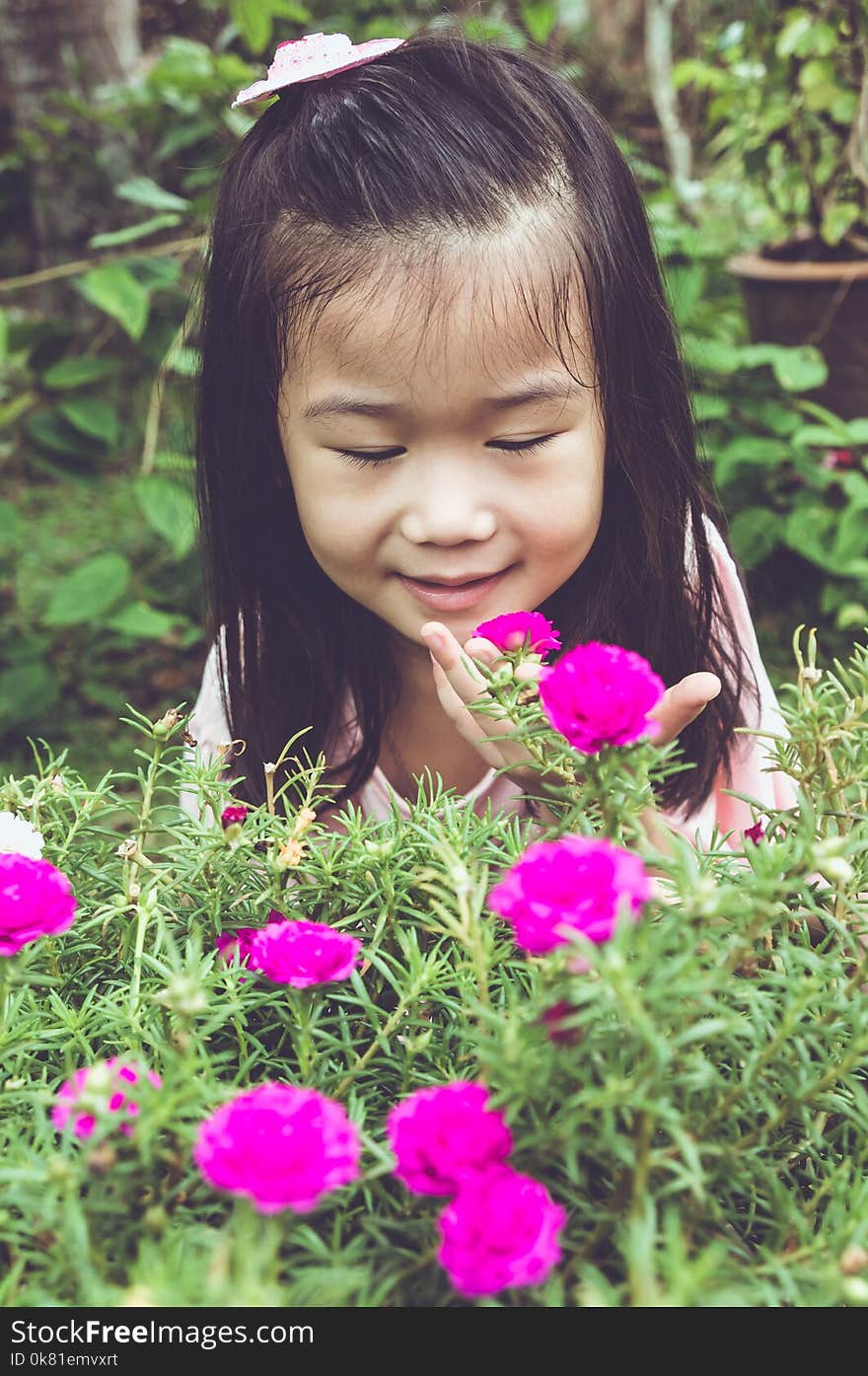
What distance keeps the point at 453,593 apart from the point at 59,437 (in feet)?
5.04

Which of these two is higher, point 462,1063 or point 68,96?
point 68,96

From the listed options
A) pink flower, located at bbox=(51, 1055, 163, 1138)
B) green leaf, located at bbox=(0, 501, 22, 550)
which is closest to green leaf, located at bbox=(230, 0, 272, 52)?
green leaf, located at bbox=(0, 501, 22, 550)

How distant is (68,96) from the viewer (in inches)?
114

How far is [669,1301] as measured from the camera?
1.50 ft

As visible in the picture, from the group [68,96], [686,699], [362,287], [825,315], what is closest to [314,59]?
[362,287]

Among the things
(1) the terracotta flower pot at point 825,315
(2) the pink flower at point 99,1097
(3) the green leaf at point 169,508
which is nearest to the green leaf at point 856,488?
(1) the terracotta flower pot at point 825,315

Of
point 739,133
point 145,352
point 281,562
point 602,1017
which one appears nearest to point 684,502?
point 281,562

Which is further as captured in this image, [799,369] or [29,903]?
[799,369]

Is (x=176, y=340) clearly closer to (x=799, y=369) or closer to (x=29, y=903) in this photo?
(x=799, y=369)

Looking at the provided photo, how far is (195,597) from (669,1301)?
2399mm

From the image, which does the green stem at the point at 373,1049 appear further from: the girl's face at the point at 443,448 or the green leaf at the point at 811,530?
the green leaf at the point at 811,530

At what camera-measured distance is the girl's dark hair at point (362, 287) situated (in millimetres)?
A: 1168

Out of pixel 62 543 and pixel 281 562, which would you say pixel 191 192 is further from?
pixel 281 562

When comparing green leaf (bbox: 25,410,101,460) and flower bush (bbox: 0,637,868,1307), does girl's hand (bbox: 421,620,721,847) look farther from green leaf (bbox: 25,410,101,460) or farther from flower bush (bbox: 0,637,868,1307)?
green leaf (bbox: 25,410,101,460)
